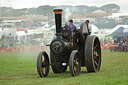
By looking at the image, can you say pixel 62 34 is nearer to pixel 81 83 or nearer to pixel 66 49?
pixel 66 49

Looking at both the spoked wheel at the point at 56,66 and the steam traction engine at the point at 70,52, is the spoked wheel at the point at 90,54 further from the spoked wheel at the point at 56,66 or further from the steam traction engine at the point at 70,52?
the spoked wheel at the point at 56,66

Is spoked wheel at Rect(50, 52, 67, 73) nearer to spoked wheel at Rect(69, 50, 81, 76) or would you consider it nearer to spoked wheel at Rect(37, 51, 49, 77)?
spoked wheel at Rect(37, 51, 49, 77)

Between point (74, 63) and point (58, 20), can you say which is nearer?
Result: point (74, 63)

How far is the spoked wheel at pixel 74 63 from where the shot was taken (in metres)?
10.9

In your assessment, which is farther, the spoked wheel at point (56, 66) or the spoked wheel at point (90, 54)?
the spoked wheel at point (90, 54)

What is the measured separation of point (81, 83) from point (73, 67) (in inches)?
68.2

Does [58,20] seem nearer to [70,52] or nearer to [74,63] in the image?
[70,52]

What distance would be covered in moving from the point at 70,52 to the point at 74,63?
0.69 meters

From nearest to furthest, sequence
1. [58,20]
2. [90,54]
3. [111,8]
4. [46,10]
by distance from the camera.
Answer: [58,20] → [90,54] → [46,10] → [111,8]

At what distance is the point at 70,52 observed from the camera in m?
11.9

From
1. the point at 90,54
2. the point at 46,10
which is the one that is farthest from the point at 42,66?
the point at 46,10

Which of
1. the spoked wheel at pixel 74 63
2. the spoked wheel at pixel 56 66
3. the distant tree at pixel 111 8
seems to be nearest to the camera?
the spoked wheel at pixel 74 63

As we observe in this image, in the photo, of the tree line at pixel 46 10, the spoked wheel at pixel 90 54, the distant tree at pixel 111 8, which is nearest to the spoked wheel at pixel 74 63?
the spoked wheel at pixel 90 54

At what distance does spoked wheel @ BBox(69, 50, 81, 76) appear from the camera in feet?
35.9
